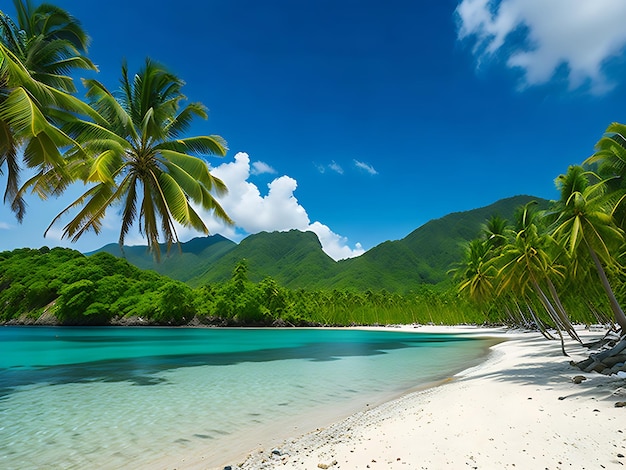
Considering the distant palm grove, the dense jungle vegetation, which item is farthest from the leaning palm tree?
the dense jungle vegetation

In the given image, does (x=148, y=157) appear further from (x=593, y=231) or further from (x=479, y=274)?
(x=479, y=274)

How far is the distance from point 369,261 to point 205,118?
184 metres

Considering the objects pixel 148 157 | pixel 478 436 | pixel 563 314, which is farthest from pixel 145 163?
pixel 563 314

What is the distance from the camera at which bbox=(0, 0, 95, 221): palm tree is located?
9852 mm

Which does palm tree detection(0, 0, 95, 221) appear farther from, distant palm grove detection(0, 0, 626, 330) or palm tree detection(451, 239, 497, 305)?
palm tree detection(451, 239, 497, 305)

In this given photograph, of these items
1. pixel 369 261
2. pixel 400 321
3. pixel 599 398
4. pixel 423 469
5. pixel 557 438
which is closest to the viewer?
pixel 423 469

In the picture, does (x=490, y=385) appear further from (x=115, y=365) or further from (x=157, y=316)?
(x=157, y=316)

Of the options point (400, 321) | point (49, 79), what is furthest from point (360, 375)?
point (400, 321)

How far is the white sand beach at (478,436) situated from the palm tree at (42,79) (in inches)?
355

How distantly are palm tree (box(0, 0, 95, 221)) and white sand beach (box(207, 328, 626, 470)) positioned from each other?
901cm

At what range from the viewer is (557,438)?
16.3 feet

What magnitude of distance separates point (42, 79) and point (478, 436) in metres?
17.2

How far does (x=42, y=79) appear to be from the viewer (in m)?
13.6

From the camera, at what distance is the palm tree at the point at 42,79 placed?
9.85 meters
